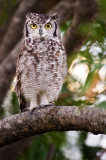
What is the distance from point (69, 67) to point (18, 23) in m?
3.90

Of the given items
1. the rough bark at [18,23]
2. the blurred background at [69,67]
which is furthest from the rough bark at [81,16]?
the rough bark at [18,23]

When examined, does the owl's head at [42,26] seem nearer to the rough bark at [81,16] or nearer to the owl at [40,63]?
the owl at [40,63]

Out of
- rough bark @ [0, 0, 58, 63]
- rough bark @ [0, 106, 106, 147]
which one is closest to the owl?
rough bark @ [0, 106, 106, 147]

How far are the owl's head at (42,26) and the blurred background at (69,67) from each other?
283mm

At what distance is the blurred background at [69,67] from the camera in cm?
78

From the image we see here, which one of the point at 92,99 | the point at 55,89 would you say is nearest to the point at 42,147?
the point at 55,89

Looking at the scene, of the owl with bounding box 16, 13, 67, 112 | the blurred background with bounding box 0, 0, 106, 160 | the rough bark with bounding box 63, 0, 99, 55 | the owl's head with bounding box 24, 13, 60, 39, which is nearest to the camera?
the blurred background with bounding box 0, 0, 106, 160

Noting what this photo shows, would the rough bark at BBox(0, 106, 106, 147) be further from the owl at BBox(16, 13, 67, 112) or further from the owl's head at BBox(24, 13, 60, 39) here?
the owl's head at BBox(24, 13, 60, 39)

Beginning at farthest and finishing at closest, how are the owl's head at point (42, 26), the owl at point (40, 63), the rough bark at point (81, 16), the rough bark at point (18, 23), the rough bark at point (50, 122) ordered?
the rough bark at point (18, 23), the rough bark at point (81, 16), the owl's head at point (42, 26), the owl at point (40, 63), the rough bark at point (50, 122)

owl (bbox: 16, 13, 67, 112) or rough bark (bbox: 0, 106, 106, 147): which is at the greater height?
owl (bbox: 16, 13, 67, 112)

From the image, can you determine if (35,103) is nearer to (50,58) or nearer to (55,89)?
(55,89)

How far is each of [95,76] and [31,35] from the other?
8.32ft

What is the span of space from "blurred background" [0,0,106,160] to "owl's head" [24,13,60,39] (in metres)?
0.28

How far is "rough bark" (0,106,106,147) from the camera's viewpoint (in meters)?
1.57
